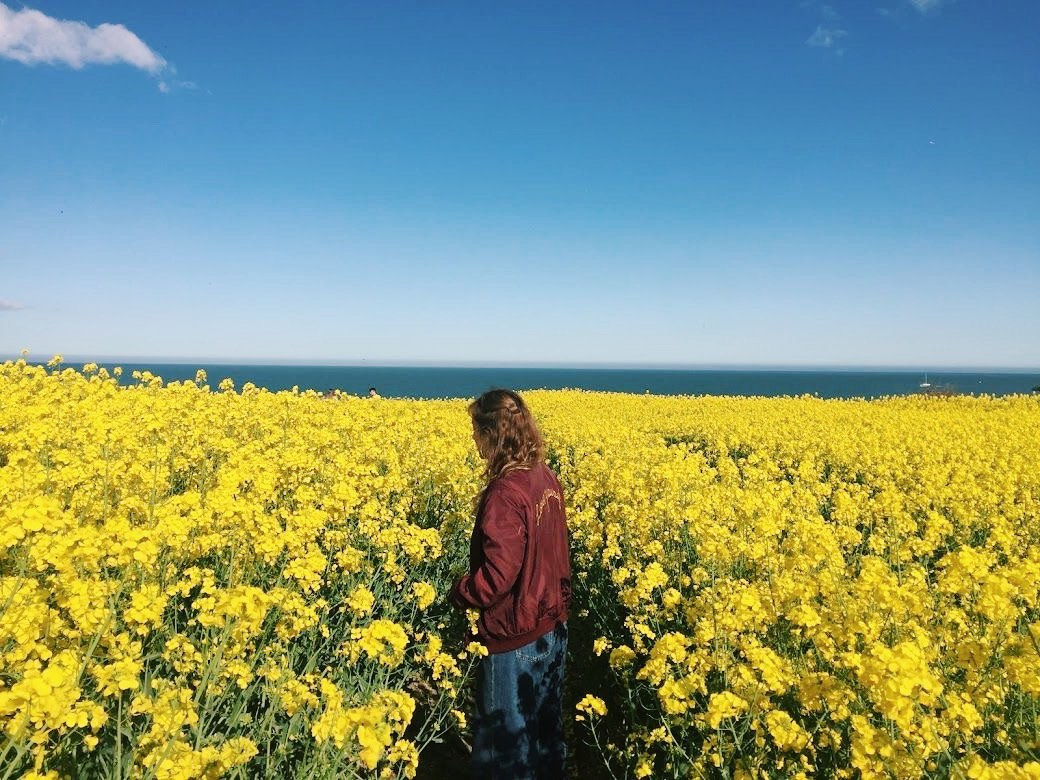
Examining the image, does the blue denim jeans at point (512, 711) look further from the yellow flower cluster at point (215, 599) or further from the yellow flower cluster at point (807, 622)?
the yellow flower cluster at point (807, 622)

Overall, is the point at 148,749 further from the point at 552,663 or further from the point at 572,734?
the point at 572,734

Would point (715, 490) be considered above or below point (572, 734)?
above

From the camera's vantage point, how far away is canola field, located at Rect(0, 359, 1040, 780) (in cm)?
238

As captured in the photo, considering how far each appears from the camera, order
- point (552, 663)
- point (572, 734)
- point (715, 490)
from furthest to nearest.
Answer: point (715, 490) < point (572, 734) < point (552, 663)

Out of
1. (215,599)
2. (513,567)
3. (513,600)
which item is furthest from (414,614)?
(215,599)

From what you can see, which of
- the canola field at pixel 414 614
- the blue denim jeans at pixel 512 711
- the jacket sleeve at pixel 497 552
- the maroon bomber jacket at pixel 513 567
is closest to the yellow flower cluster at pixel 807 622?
the canola field at pixel 414 614

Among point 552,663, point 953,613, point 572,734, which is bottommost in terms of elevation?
point 572,734

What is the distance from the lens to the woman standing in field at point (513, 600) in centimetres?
308

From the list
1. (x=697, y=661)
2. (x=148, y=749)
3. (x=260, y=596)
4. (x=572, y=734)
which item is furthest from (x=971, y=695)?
(x=148, y=749)

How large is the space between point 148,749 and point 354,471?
3636mm

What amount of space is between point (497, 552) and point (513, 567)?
0.11m

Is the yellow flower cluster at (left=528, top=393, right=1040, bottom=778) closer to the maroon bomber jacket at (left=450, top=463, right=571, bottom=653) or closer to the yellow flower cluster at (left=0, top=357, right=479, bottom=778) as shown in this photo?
the maroon bomber jacket at (left=450, top=463, right=571, bottom=653)

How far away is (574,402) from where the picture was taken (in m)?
23.7

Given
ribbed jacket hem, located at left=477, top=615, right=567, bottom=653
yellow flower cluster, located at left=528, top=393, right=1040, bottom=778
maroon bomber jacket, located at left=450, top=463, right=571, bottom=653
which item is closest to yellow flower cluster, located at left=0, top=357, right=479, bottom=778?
ribbed jacket hem, located at left=477, top=615, right=567, bottom=653
